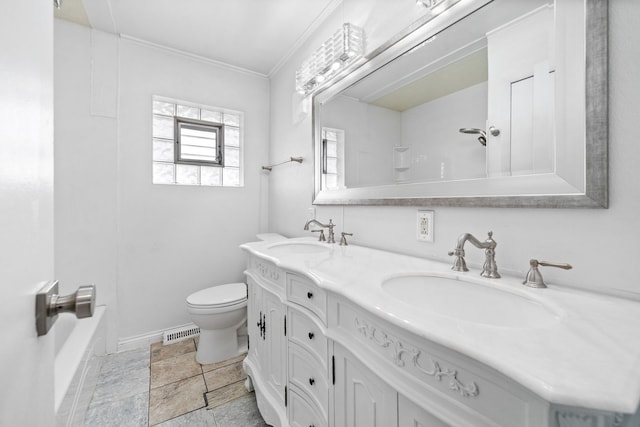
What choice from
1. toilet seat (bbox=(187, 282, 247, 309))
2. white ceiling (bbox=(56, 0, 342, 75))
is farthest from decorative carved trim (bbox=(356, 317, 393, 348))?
white ceiling (bbox=(56, 0, 342, 75))

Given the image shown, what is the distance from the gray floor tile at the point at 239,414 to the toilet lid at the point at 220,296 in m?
0.60

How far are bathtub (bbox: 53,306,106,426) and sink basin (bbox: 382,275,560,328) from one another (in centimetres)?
143

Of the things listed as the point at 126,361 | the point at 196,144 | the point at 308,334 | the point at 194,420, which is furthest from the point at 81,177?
the point at 308,334

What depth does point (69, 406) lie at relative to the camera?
3.73ft

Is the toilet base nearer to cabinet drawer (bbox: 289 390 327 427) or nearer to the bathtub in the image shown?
the bathtub

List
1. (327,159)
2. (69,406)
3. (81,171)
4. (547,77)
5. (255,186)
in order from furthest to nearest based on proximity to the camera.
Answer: (255,186) → (81,171) → (327,159) → (69,406) → (547,77)

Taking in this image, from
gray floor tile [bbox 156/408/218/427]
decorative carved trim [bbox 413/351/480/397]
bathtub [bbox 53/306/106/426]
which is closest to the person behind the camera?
decorative carved trim [bbox 413/351/480/397]

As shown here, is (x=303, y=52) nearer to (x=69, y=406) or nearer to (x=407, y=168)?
(x=407, y=168)

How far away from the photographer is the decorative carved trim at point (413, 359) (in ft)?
1.51

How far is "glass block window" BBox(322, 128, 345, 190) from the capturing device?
1643 millimetres

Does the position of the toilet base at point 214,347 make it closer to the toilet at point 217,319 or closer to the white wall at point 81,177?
the toilet at point 217,319

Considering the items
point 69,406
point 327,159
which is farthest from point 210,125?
point 69,406

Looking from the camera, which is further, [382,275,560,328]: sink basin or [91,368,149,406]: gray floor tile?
[91,368,149,406]: gray floor tile

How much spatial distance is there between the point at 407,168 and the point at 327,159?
0.67 meters
